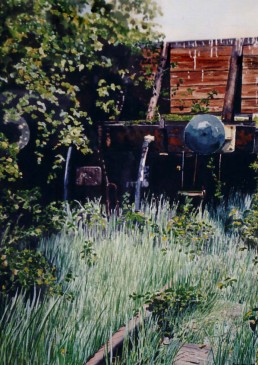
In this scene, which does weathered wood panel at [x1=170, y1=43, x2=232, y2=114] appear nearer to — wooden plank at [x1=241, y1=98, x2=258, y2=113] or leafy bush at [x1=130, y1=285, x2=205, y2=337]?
wooden plank at [x1=241, y1=98, x2=258, y2=113]

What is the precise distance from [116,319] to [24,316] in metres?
0.54

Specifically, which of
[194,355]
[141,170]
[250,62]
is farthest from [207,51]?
[194,355]

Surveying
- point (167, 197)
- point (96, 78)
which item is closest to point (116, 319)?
point (167, 197)

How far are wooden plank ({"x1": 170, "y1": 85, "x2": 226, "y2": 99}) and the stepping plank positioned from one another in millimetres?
2009

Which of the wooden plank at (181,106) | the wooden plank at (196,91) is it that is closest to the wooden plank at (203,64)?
the wooden plank at (196,91)

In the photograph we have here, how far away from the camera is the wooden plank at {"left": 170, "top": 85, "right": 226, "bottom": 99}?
4066 millimetres

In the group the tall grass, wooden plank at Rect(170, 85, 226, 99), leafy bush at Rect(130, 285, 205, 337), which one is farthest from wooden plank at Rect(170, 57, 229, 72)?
leafy bush at Rect(130, 285, 205, 337)

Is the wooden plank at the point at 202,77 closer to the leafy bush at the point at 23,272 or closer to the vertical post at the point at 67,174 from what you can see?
the vertical post at the point at 67,174

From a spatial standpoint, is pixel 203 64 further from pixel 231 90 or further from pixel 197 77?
pixel 231 90

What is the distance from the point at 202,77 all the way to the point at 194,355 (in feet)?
7.53

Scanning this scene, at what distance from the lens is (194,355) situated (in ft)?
9.21

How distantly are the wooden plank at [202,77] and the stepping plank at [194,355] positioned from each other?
84.9 inches

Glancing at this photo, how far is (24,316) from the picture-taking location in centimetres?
288

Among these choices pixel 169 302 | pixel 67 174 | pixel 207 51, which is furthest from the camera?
pixel 67 174
